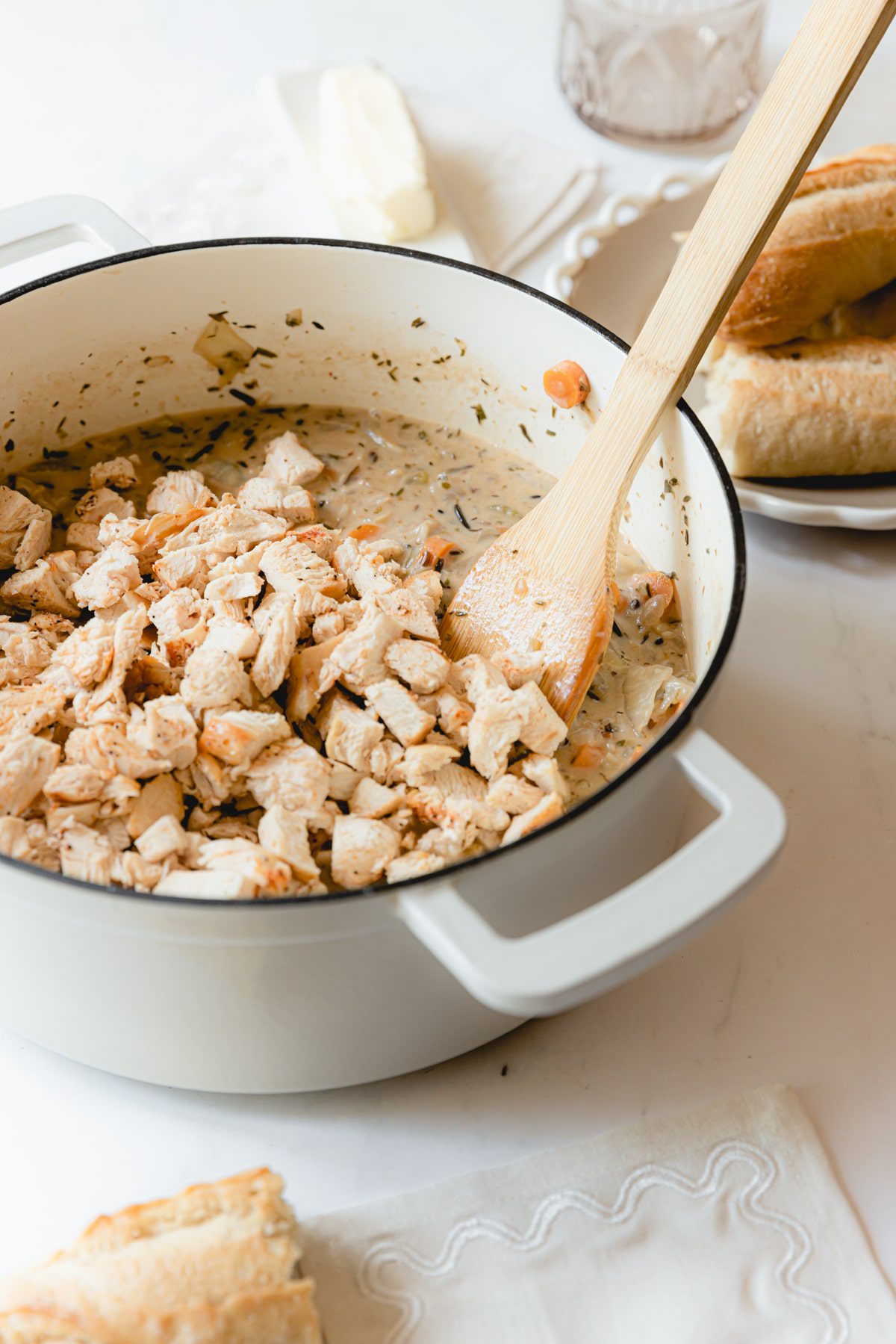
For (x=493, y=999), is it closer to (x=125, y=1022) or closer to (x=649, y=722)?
(x=125, y=1022)

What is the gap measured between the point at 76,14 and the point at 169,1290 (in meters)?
1.96

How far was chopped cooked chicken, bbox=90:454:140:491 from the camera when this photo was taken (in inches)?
55.4

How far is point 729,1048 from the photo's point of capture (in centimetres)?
109

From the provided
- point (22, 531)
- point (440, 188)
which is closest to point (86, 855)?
point (22, 531)

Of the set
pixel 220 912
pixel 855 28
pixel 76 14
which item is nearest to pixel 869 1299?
pixel 220 912

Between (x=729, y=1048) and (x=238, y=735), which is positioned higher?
(x=238, y=735)

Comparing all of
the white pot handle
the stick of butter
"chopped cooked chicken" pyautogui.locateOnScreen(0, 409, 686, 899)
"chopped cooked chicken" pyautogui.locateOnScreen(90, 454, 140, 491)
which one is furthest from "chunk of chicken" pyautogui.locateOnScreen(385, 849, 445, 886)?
the stick of butter

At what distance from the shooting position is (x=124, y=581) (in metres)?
1.17

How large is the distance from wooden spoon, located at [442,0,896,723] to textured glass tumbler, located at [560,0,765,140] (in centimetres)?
66

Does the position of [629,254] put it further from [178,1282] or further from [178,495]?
[178,1282]

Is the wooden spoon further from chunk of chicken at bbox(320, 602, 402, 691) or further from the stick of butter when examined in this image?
the stick of butter

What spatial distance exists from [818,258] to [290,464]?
614mm

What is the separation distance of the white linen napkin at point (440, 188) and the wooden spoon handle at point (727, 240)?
0.60 m

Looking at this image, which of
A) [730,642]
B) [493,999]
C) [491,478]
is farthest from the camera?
[491,478]
